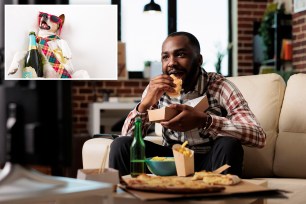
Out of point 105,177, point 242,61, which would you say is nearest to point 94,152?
point 105,177

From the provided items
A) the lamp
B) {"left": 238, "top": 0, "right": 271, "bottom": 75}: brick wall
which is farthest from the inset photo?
{"left": 238, "top": 0, "right": 271, "bottom": 75}: brick wall

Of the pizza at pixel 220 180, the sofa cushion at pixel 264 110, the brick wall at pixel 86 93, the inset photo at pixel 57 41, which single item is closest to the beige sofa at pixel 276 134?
the sofa cushion at pixel 264 110

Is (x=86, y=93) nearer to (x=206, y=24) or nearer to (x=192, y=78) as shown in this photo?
(x=206, y=24)

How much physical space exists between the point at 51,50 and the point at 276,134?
1.23m

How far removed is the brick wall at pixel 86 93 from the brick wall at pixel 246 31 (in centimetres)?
122

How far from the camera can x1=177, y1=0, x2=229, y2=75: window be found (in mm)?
6270

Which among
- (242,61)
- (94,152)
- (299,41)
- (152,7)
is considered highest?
(152,7)

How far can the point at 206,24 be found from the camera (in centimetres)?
632

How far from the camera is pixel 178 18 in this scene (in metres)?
6.27

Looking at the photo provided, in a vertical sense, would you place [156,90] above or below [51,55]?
below

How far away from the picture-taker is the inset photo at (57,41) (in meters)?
2.01

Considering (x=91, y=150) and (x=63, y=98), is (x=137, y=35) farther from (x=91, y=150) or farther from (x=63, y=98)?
(x=63, y=98)

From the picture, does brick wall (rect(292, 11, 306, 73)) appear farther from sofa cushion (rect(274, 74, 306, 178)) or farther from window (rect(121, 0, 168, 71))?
sofa cushion (rect(274, 74, 306, 178))

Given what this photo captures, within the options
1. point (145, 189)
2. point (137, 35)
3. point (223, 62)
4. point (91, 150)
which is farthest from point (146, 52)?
point (145, 189)
